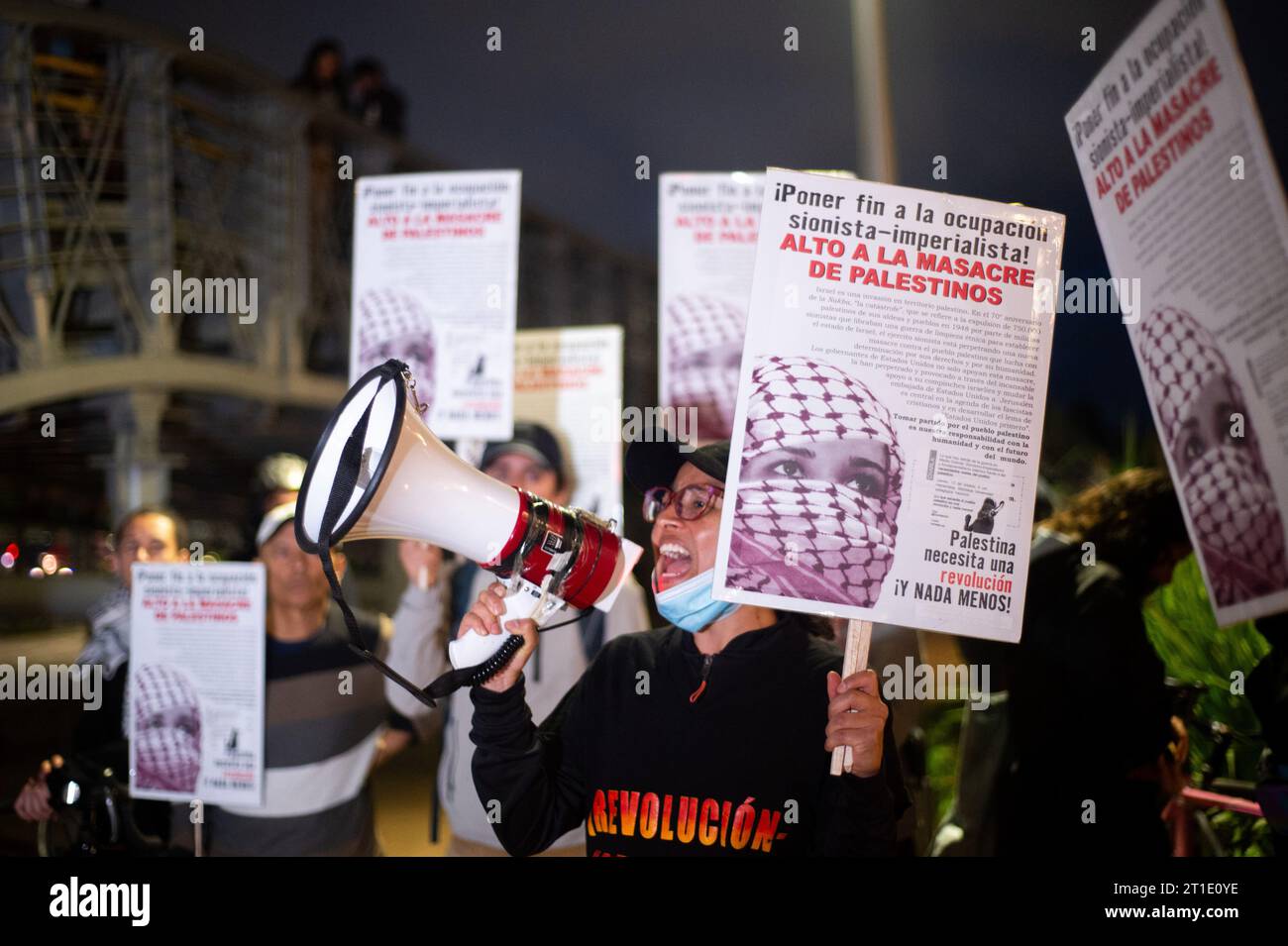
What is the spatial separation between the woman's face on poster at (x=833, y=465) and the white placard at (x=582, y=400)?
1.80m

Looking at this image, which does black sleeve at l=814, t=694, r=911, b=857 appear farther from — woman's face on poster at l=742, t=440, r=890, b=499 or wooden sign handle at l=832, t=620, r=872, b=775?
woman's face on poster at l=742, t=440, r=890, b=499

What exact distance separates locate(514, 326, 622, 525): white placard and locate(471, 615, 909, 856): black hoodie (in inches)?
69.0

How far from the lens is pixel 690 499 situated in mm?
2221

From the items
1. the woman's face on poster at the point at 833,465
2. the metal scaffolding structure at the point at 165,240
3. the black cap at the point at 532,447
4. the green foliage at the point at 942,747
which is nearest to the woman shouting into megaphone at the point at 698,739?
the woman's face on poster at the point at 833,465

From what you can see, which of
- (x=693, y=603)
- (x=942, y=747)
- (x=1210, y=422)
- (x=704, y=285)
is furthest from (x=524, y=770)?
(x=942, y=747)

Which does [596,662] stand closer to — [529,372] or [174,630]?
[174,630]

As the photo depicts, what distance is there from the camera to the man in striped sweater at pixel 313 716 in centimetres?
298

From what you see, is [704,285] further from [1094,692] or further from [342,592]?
[342,592]

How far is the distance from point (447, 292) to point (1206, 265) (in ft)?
7.19

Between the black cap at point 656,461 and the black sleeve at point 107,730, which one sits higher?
the black cap at point 656,461

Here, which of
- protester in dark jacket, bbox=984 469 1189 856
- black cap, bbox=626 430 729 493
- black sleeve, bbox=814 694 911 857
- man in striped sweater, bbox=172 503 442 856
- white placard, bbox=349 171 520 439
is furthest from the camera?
white placard, bbox=349 171 520 439

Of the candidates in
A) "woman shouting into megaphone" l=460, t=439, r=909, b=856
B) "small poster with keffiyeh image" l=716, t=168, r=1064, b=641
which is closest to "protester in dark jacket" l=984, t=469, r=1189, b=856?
"small poster with keffiyeh image" l=716, t=168, r=1064, b=641

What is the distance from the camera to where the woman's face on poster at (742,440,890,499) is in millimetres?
2088

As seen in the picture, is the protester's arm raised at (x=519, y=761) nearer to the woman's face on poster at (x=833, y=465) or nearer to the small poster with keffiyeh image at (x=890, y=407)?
the small poster with keffiyeh image at (x=890, y=407)
